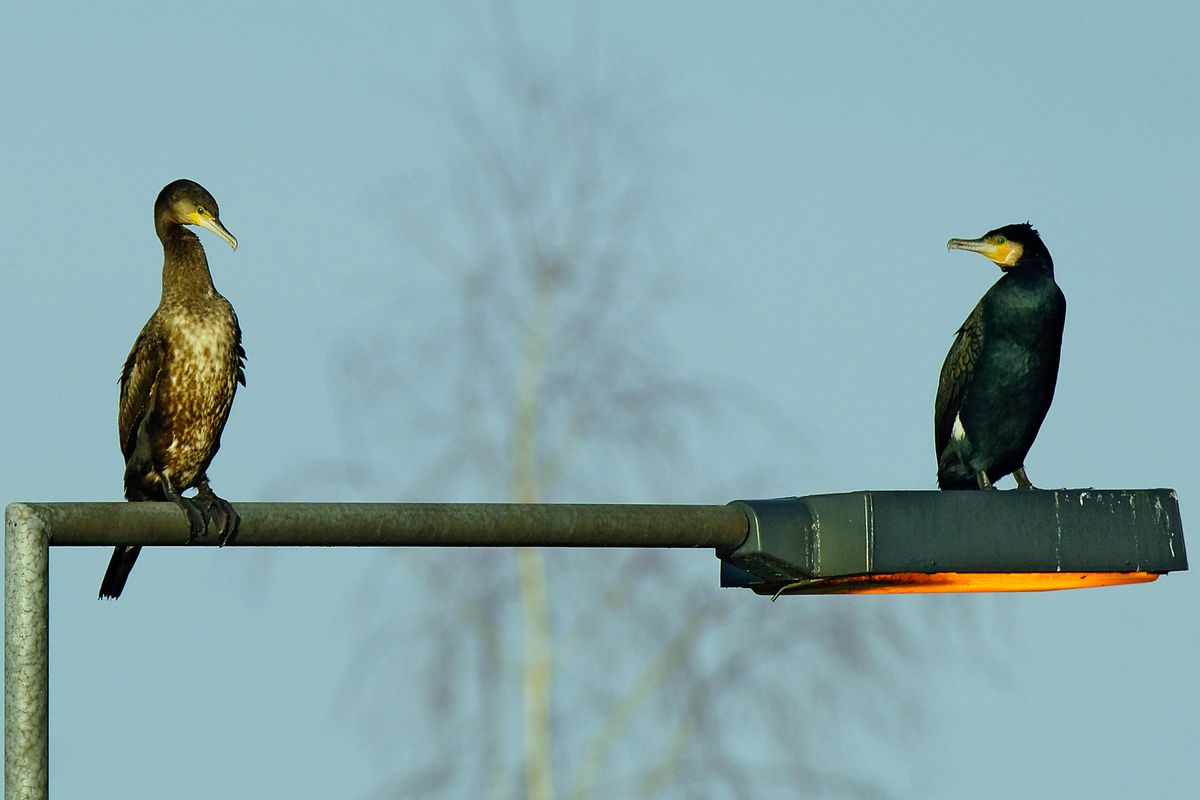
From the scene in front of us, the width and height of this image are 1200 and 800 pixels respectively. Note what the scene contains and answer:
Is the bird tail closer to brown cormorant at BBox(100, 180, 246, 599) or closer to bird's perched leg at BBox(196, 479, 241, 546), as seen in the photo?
brown cormorant at BBox(100, 180, 246, 599)

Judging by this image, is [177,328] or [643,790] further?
[643,790]

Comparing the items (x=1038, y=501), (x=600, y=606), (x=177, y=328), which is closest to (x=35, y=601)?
(x=1038, y=501)

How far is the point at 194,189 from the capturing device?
25.9 ft

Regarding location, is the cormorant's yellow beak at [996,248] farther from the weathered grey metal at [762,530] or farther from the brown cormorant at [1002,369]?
the weathered grey metal at [762,530]

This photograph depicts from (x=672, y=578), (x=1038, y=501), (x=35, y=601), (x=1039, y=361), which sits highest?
(x=672, y=578)

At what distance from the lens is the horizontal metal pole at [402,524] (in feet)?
13.7

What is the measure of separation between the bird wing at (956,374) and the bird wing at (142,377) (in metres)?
3.62

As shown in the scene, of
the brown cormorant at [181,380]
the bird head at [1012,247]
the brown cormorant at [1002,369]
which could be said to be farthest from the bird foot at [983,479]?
the brown cormorant at [181,380]

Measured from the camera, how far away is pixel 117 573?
7070mm

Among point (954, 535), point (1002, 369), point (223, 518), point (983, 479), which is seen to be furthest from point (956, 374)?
point (223, 518)

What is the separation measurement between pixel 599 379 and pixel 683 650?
8.36ft

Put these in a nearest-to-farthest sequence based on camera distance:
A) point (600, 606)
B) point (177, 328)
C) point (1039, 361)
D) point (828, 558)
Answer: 1. point (828, 558)
2. point (177, 328)
3. point (1039, 361)
4. point (600, 606)

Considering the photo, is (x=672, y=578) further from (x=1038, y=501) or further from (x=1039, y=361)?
(x=1038, y=501)

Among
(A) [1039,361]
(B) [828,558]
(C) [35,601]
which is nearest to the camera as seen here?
(C) [35,601]
